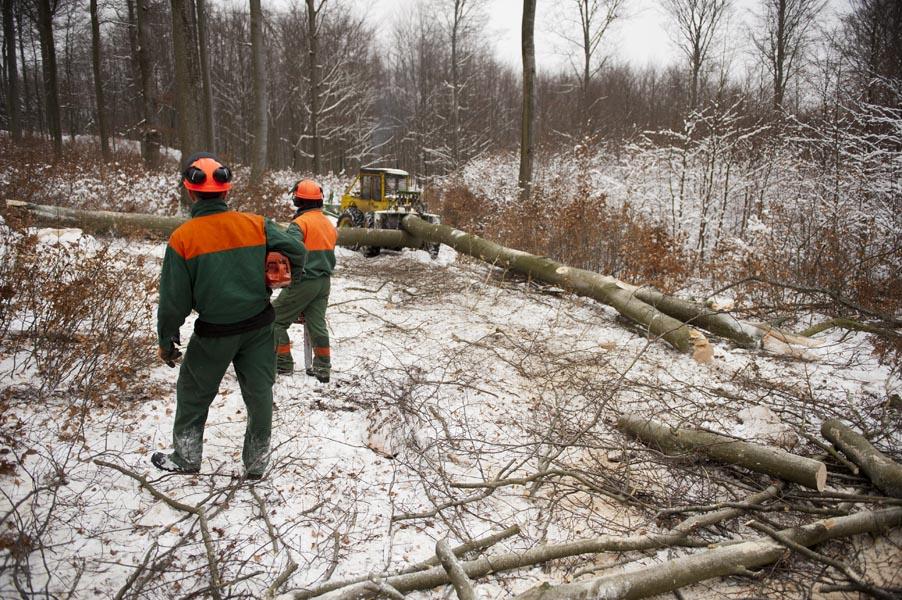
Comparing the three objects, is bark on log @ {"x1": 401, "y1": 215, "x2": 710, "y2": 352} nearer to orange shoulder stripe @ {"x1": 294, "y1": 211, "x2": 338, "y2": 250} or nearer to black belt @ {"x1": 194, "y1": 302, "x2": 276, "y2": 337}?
orange shoulder stripe @ {"x1": 294, "y1": 211, "x2": 338, "y2": 250}

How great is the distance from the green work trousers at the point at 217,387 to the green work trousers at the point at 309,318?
1.43 metres

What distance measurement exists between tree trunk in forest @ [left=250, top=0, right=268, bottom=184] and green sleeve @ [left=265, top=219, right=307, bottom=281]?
39.4 feet

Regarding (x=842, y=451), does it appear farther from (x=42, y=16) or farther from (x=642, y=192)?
(x=42, y=16)

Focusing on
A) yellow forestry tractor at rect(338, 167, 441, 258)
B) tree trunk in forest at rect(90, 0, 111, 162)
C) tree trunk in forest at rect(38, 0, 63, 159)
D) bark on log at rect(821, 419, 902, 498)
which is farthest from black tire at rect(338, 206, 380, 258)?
tree trunk in forest at rect(38, 0, 63, 159)

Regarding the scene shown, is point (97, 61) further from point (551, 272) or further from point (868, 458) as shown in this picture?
point (868, 458)

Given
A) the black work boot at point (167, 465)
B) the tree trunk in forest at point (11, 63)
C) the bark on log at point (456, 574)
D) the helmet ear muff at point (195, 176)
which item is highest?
the tree trunk in forest at point (11, 63)

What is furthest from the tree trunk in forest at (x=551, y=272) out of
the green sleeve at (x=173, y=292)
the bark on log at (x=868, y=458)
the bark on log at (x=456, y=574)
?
the green sleeve at (x=173, y=292)

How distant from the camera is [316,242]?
4598 millimetres

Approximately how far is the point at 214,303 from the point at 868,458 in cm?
428

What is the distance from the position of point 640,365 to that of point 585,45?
20204mm

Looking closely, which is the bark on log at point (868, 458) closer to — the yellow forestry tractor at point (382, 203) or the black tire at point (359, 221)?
the yellow forestry tractor at point (382, 203)

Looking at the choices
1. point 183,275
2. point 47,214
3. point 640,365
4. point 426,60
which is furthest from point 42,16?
point 640,365

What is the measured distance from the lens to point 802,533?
2627mm

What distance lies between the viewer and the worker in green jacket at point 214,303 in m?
2.76
